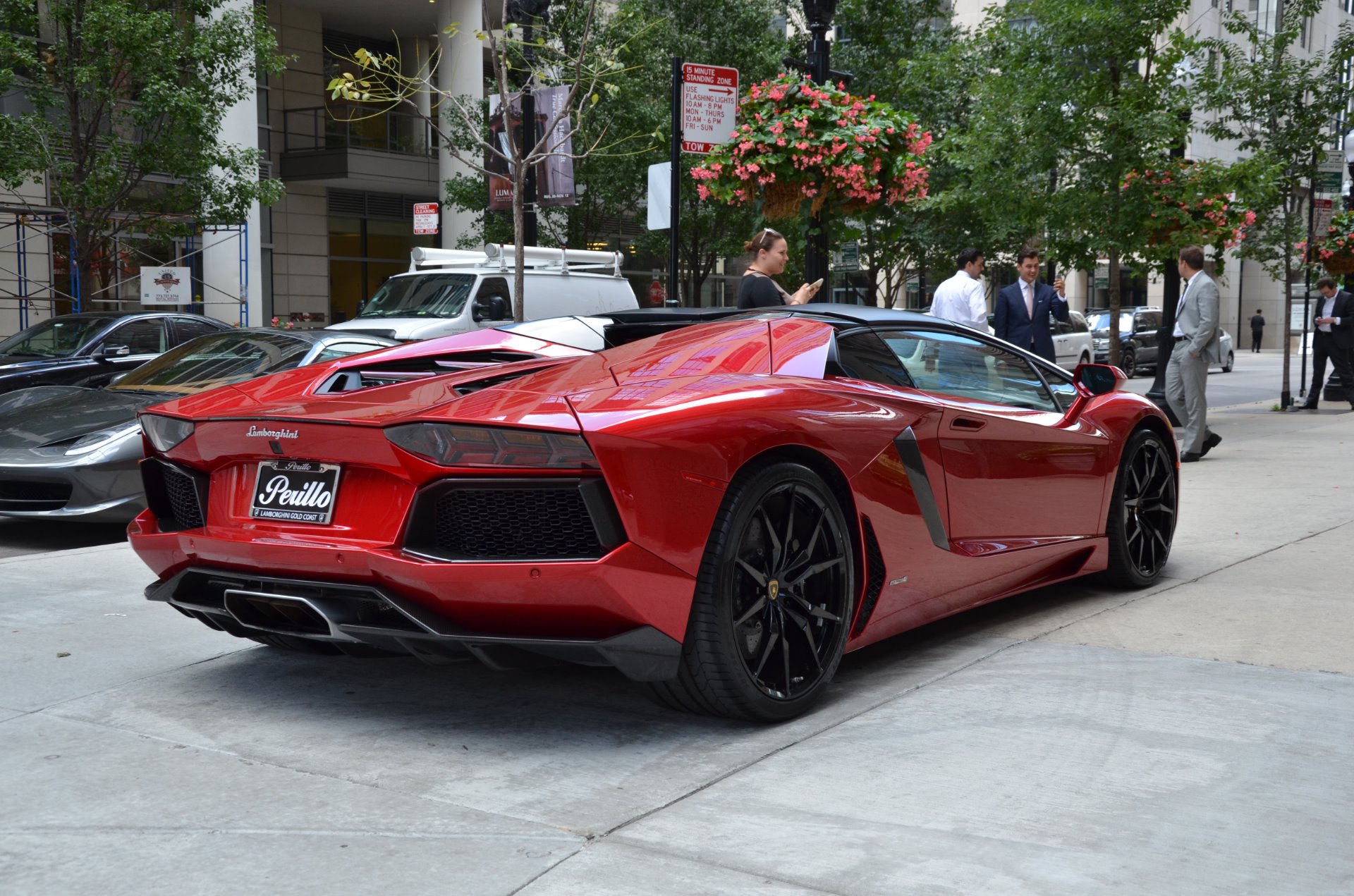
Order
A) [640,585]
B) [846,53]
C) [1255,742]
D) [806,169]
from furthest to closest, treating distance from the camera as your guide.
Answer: [846,53]
[806,169]
[1255,742]
[640,585]

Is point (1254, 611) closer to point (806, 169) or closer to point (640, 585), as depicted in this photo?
point (640, 585)

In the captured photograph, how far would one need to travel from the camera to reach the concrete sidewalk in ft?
9.94

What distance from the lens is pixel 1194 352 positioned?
12195mm

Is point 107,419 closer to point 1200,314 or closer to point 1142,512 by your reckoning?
point 1142,512

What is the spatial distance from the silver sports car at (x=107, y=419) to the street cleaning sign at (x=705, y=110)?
328cm

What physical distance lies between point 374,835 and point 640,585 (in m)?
0.93

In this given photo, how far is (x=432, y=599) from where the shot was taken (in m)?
3.71

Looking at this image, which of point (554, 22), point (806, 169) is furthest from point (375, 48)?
point (806, 169)

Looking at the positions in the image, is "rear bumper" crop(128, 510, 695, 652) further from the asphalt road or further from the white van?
the white van

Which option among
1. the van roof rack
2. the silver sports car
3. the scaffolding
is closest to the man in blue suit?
the silver sports car

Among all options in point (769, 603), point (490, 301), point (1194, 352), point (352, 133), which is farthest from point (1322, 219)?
point (352, 133)

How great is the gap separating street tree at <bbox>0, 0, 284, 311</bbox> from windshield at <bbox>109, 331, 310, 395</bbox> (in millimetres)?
7365

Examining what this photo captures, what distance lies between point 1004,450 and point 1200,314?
7651 mm

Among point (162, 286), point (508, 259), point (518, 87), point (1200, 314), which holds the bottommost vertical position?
point (1200, 314)
